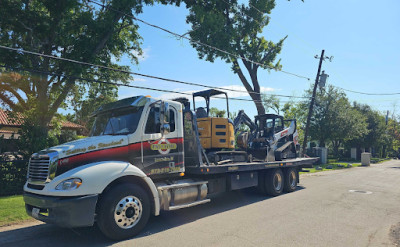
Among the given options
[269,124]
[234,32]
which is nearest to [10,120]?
[269,124]

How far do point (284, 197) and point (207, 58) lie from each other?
17.1 meters

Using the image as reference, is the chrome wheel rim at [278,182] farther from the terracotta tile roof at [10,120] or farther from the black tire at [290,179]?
the terracotta tile roof at [10,120]

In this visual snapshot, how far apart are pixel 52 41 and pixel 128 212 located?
1188 cm

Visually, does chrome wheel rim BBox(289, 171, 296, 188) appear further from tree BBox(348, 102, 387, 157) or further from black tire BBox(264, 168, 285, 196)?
tree BBox(348, 102, 387, 157)

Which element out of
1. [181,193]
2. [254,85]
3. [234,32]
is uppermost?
[234,32]

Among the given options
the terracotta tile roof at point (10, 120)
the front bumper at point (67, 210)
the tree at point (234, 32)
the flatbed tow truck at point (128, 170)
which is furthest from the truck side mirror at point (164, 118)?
the tree at point (234, 32)

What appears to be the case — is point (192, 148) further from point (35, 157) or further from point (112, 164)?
point (35, 157)

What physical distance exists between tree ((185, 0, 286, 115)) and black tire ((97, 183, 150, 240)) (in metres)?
16.8

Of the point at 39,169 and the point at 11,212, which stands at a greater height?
the point at 39,169

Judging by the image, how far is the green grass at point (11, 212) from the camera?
22.1ft

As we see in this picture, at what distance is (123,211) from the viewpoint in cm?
549

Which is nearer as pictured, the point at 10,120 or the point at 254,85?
the point at 10,120

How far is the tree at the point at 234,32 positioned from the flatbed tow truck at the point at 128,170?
1459 cm

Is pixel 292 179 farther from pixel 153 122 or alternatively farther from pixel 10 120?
pixel 10 120
